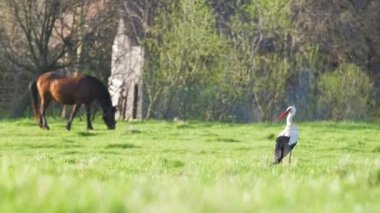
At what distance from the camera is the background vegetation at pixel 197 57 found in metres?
37.6

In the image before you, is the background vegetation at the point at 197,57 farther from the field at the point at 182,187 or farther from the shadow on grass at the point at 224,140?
the field at the point at 182,187

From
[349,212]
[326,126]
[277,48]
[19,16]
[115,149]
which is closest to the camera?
[349,212]

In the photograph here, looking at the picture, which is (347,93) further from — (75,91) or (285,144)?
(285,144)

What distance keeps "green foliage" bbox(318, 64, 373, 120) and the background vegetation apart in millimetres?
42

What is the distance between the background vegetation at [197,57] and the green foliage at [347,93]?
4 centimetres

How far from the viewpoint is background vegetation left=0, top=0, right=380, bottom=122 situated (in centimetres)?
3762

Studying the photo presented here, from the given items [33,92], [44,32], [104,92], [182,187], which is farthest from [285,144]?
[44,32]

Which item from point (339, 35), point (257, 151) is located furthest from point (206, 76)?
point (257, 151)

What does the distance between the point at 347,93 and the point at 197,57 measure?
6468mm

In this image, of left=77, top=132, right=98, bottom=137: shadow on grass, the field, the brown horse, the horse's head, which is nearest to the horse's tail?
the brown horse

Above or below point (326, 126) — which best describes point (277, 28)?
above

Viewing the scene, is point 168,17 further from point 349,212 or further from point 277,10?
point 349,212

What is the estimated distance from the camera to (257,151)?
70.1 feet

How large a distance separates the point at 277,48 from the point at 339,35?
3878mm
